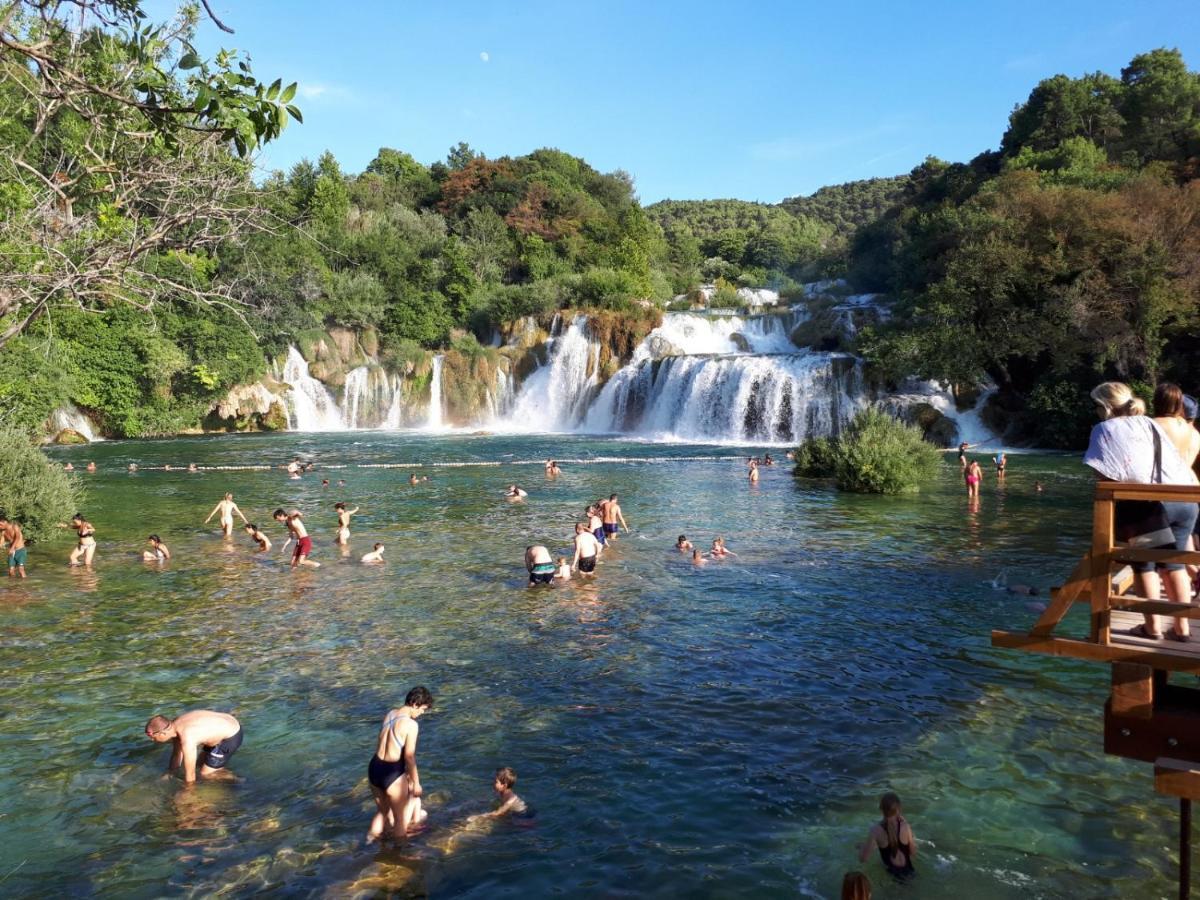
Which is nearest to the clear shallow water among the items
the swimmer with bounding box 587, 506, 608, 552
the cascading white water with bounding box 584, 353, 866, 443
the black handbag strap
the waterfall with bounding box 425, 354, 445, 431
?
the swimmer with bounding box 587, 506, 608, 552

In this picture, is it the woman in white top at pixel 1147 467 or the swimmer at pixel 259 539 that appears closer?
the woman in white top at pixel 1147 467

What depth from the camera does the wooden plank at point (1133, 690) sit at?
4324mm

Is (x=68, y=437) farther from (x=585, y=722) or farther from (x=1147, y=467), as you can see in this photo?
(x=1147, y=467)

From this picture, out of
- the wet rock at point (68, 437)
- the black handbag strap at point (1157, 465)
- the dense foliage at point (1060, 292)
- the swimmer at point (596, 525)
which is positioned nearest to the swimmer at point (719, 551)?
the swimmer at point (596, 525)

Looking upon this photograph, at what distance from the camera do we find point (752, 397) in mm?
39688

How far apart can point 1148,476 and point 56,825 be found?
833 centimetres

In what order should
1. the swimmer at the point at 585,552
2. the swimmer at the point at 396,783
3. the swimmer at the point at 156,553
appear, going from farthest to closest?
the swimmer at the point at 156,553 → the swimmer at the point at 585,552 → the swimmer at the point at 396,783

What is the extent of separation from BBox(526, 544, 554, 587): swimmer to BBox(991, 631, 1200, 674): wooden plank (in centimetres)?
998

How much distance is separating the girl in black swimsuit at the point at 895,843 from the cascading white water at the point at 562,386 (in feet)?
145

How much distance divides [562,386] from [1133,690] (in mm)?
47834

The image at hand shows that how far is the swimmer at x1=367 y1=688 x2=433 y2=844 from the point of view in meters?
6.42

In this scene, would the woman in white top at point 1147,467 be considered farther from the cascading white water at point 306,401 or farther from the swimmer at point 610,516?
the cascading white water at point 306,401

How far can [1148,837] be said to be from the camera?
6137mm

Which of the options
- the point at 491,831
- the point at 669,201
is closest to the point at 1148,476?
the point at 491,831
